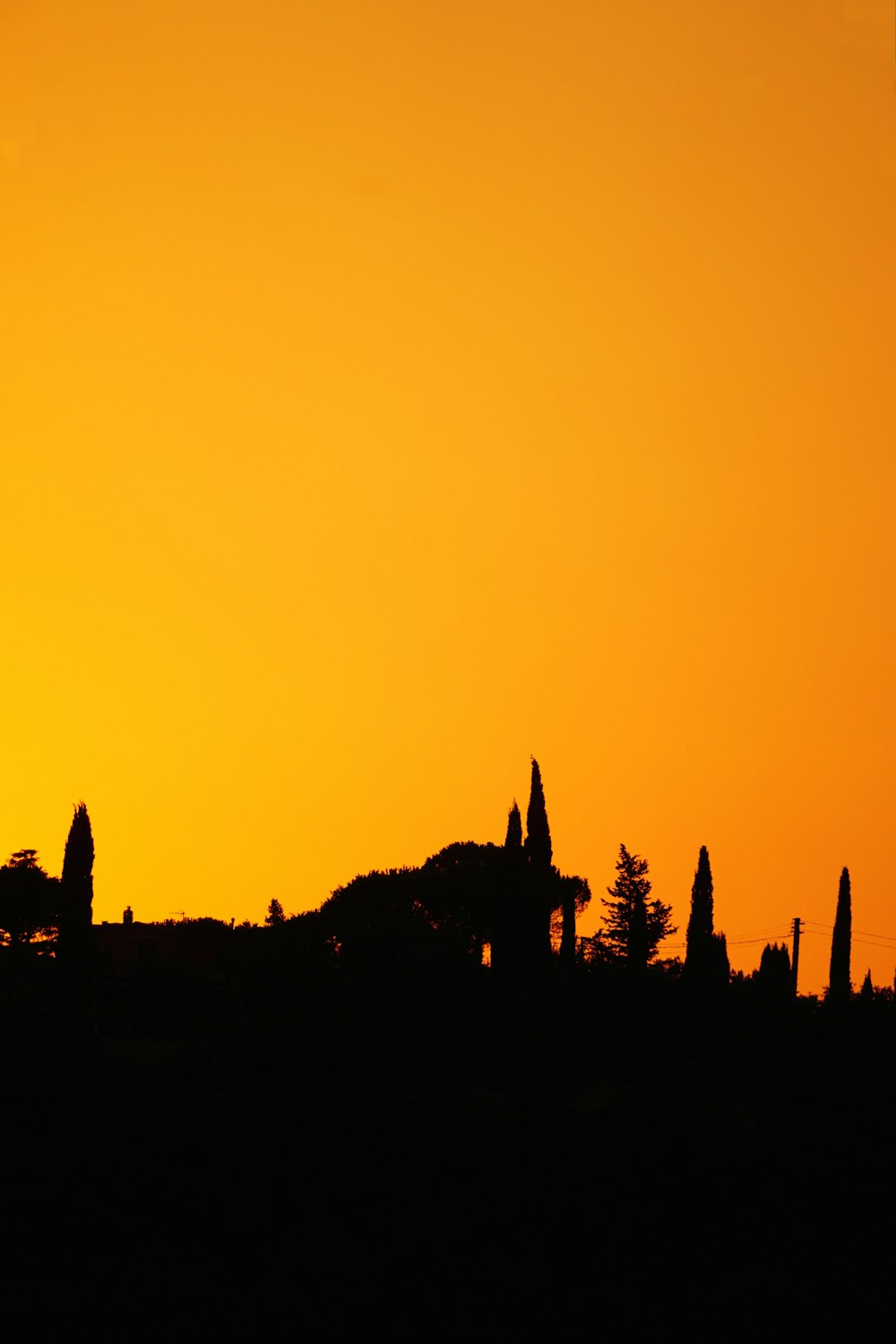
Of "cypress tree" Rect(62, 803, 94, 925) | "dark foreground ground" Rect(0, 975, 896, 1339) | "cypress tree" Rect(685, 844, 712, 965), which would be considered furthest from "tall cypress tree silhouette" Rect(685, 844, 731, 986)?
"cypress tree" Rect(62, 803, 94, 925)

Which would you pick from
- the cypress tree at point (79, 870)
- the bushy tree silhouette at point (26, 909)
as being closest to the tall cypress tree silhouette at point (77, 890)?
the cypress tree at point (79, 870)

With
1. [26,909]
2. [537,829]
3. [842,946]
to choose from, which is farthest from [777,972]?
[26,909]

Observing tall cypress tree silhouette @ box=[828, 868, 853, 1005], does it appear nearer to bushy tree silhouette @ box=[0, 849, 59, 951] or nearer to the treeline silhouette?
the treeline silhouette

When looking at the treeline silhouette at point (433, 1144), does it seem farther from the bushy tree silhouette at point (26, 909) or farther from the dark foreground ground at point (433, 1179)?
the bushy tree silhouette at point (26, 909)

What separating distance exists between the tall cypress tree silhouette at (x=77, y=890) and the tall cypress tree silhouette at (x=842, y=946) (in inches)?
1715

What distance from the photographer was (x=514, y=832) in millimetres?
93750

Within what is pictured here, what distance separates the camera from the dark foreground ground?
53531mm

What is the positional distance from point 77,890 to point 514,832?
88.7 ft

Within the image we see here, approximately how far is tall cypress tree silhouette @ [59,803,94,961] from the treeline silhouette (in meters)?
0.12

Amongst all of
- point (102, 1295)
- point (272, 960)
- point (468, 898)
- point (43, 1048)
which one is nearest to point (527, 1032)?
point (272, 960)

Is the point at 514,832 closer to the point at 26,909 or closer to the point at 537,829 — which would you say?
the point at 537,829

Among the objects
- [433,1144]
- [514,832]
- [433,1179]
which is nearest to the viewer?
[433,1179]

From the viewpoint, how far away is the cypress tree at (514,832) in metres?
93.4

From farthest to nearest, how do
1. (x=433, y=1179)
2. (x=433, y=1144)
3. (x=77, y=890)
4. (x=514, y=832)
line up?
1. (x=514, y=832)
2. (x=77, y=890)
3. (x=433, y=1144)
4. (x=433, y=1179)
